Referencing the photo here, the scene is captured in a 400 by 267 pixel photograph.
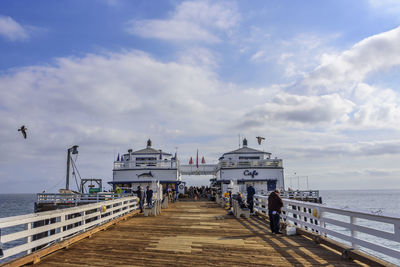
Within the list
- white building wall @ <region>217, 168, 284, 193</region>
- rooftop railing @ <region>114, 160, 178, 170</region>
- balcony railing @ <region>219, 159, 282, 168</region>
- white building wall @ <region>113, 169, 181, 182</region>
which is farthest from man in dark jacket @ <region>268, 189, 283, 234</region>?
white building wall @ <region>113, 169, 181, 182</region>

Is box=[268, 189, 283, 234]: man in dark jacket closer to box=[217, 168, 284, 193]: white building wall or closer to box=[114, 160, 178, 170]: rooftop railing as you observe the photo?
box=[217, 168, 284, 193]: white building wall

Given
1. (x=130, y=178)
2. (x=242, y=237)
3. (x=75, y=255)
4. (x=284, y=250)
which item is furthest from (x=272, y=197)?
(x=130, y=178)

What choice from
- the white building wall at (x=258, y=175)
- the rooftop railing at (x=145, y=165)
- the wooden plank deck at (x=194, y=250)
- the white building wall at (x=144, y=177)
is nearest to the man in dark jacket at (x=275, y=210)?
the wooden plank deck at (x=194, y=250)

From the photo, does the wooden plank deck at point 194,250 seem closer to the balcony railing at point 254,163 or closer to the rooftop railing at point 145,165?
the rooftop railing at point 145,165

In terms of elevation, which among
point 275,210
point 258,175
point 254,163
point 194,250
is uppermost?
point 254,163

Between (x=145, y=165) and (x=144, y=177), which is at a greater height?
(x=145, y=165)

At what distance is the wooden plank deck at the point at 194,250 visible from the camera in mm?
6941

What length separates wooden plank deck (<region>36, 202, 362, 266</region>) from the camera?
6941 mm

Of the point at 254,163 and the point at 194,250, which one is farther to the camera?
the point at 254,163

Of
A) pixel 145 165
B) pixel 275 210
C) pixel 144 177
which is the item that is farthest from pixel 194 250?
pixel 145 165

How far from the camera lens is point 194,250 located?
8.20 meters

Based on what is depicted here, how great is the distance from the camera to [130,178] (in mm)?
39031

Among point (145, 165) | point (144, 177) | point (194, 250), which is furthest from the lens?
point (145, 165)

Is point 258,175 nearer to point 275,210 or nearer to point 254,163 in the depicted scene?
point 254,163
